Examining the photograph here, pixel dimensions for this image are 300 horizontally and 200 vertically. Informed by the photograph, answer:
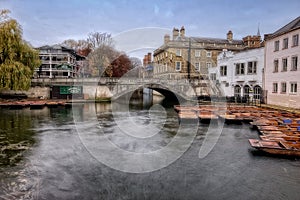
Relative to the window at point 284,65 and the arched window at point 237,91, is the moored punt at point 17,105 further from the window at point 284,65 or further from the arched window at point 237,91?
the window at point 284,65

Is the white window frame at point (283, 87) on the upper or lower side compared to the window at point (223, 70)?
lower

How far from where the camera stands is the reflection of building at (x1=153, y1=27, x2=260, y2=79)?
4481cm

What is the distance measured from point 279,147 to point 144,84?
86.8 ft

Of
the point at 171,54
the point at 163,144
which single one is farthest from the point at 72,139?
the point at 171,54

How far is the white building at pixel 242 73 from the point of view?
28.2 m

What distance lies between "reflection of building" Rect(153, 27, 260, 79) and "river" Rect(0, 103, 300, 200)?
30.5 meters

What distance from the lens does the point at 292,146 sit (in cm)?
1063

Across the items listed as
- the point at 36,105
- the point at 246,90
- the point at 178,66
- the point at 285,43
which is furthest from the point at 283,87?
the point at 36,105

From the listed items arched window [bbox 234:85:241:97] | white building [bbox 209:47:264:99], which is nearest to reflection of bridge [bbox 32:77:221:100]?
white building [bbox 209:47:264:99]

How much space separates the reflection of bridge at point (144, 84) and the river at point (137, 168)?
66.0 ft

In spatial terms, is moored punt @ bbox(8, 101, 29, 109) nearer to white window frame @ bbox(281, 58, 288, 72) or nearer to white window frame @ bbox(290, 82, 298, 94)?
white window frame @ bbox(281, 58, 288, 72)

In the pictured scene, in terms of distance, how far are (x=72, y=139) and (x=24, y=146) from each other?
261 cm

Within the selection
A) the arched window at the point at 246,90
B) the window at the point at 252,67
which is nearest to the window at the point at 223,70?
the arched window at the point at 246,90

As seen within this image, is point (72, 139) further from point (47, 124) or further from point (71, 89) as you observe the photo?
point (71, 89)
